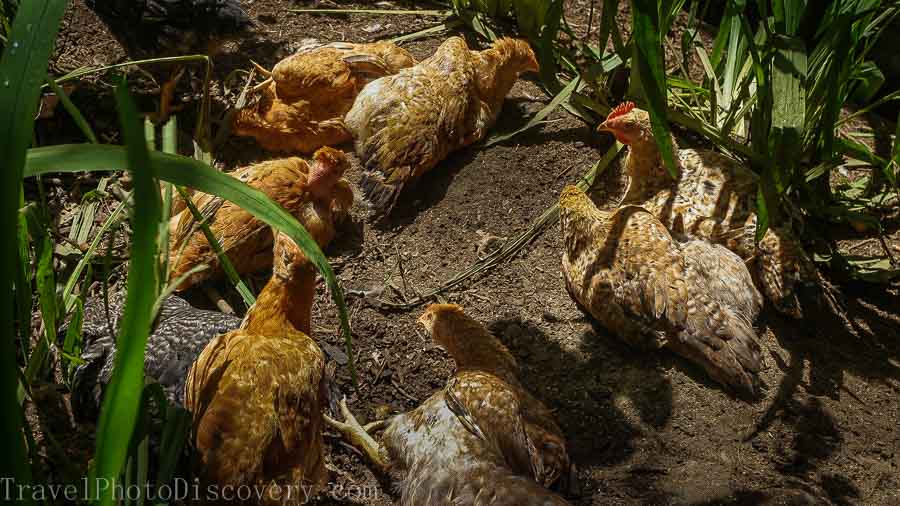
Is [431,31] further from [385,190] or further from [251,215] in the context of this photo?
[251,215]

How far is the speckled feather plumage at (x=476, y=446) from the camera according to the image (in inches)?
104

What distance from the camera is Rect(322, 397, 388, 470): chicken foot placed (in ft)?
9.80

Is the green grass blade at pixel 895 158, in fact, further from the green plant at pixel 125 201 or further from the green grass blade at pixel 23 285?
the green grass blade at pixel 23 285

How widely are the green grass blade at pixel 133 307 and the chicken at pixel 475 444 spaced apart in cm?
154

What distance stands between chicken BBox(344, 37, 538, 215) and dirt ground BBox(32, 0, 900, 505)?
171 mm

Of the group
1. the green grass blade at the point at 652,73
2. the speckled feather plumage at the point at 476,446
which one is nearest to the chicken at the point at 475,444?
the speckled feather plumage at the point at 476,446

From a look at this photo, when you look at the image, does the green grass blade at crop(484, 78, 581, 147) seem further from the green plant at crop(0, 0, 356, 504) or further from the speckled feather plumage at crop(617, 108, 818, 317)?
the green plant at crop(0, 0, 356, 504)

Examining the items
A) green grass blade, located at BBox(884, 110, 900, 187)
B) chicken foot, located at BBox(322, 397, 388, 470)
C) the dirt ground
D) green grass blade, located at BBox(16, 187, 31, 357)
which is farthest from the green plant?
green grass blade, located at BBox(884, 110, 900, 187)

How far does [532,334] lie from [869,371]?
5.45 feet

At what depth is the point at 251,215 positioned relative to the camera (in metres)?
3.63

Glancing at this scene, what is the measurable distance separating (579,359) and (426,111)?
5.54 feet

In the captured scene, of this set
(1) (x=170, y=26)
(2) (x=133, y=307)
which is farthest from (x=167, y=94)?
(2) (x=133, y=307)

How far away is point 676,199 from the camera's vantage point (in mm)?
3916

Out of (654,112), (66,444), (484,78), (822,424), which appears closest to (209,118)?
(484,78)
